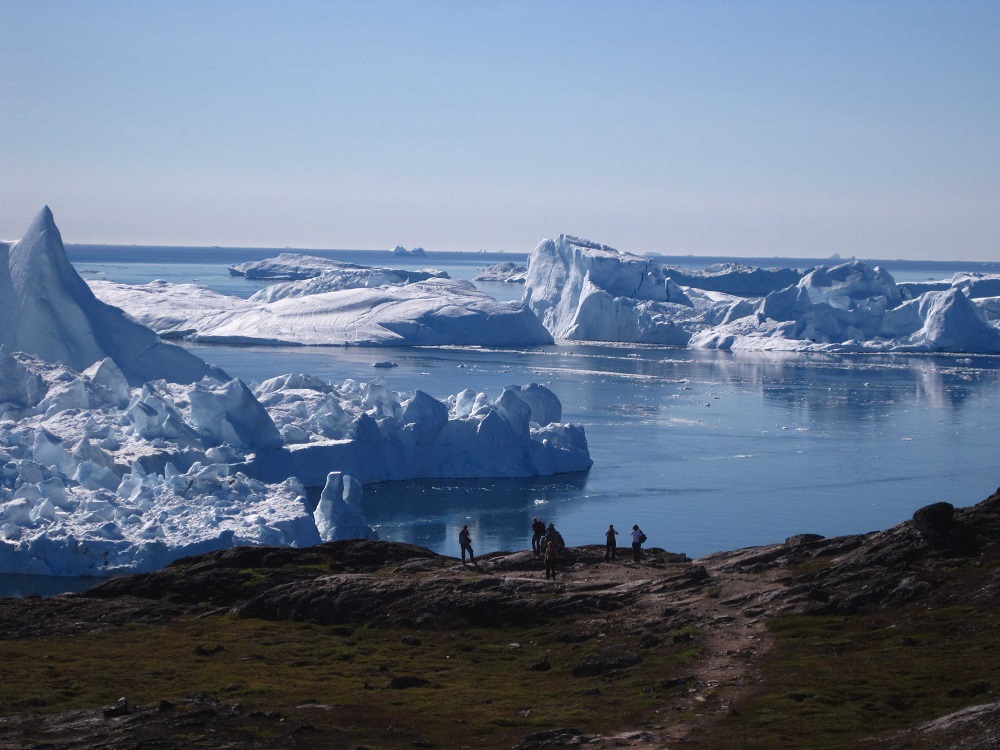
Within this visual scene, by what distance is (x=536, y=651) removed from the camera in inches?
484

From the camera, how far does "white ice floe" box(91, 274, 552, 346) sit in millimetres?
68438

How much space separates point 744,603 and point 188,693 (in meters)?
5.59

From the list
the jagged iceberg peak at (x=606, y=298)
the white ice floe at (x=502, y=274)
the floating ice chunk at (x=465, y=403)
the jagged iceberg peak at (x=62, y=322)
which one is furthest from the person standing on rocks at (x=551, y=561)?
the white ice floe at (x=502, y=274)

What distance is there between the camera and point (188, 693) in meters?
10.9

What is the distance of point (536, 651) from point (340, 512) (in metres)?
12.7

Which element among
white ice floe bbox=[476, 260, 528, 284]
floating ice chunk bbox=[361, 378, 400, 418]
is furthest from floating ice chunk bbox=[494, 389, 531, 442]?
white ice floe bbox=[476, 260, 528, 284]

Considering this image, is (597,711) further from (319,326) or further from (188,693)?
(319,326)

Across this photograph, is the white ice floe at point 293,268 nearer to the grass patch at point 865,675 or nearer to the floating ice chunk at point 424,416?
the floating ice chunk at point 424,416

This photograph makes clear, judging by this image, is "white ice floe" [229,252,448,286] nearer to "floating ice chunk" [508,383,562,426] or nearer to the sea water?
the sea water

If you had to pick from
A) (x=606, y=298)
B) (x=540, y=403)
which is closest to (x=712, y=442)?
(x=540, y=403)

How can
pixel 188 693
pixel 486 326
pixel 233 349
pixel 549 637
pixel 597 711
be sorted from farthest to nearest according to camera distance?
pixel 486 326 → pixel 233 349 → pixel 549 637 → pixel 188 693 → pixel 597 711

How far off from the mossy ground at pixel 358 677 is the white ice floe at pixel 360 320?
178 ft

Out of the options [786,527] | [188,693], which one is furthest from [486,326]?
[188,693]

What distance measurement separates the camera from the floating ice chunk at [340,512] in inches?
960
